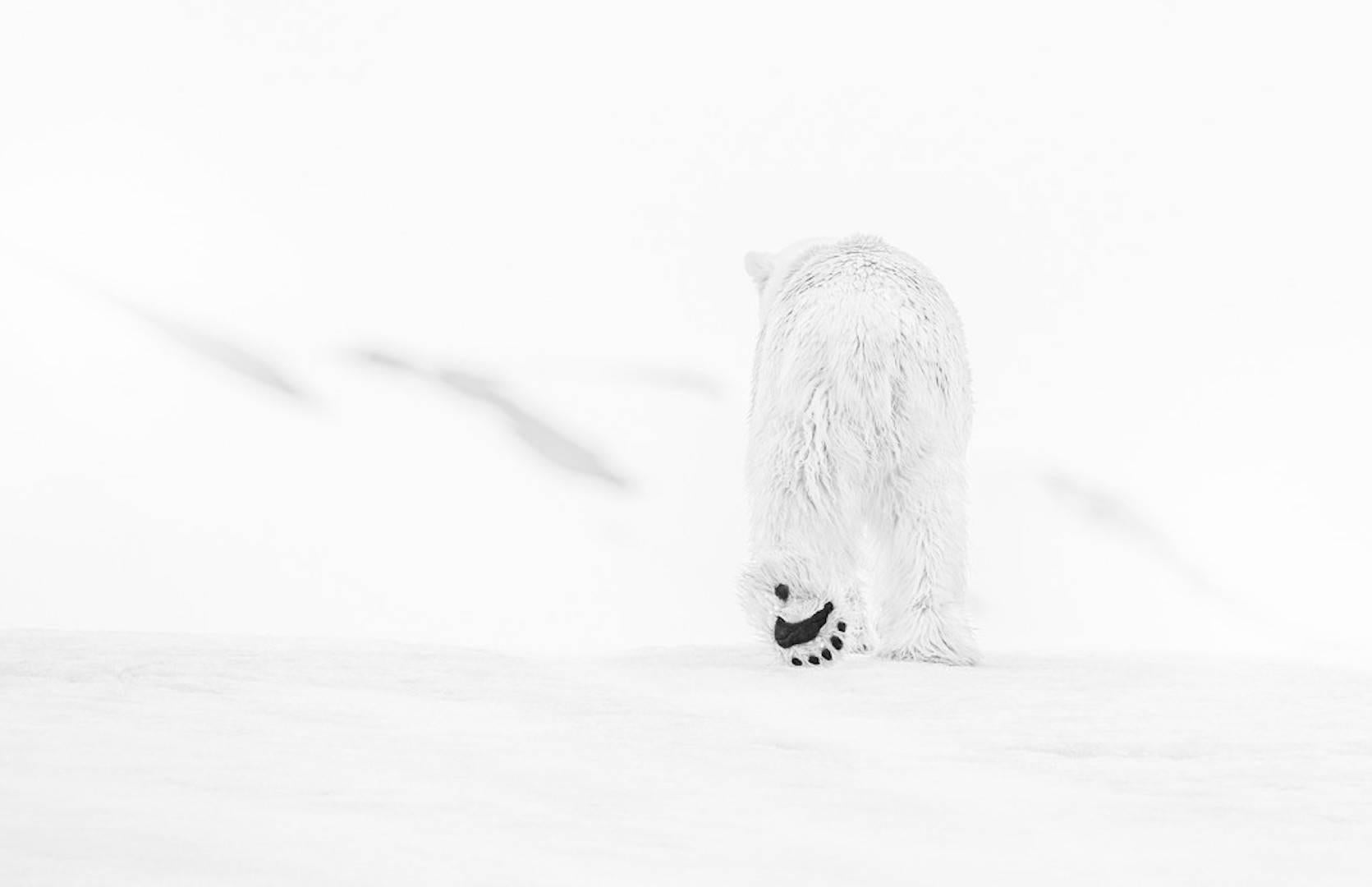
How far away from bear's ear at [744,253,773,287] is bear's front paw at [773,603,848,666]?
1.88 m

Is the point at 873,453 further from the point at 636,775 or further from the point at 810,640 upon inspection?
the point at 636,775

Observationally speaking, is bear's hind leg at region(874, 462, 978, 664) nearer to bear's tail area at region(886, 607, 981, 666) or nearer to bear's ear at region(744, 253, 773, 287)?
bear's tail area at region(886, 607, 981, 666)

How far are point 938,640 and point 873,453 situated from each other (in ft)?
2.08

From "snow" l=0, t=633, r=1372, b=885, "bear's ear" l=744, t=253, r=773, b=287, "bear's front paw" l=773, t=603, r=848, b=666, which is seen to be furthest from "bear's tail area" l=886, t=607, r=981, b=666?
"bear's ear" l=744, t=253, r=773, b=287

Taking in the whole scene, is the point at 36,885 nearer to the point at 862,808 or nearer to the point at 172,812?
the point at 172,812

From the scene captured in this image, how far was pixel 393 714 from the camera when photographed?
3197 millimetres

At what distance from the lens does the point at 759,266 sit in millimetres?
5883

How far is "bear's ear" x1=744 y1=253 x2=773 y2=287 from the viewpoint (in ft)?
19.2

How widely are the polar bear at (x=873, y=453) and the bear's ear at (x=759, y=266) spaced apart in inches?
27.9

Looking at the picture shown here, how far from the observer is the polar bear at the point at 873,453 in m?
4.79

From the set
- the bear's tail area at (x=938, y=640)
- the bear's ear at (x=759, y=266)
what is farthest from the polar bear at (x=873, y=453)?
the bear's ear at (x=759, y=266)

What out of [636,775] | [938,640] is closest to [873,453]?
[938,640]

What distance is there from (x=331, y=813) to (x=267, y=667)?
1.29 metres

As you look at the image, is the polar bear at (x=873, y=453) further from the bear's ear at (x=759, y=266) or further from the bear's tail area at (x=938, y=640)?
the bear's ear at (x=759, y=266)
